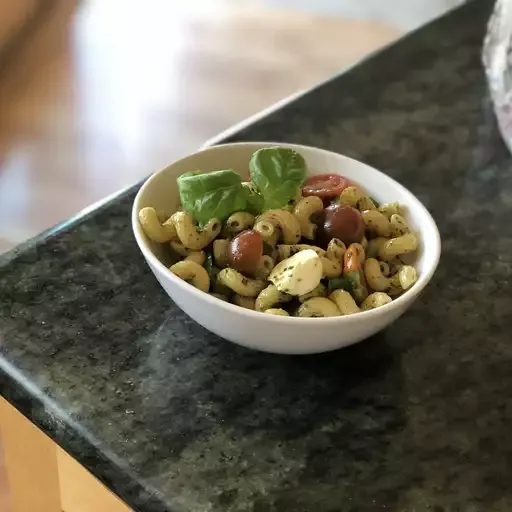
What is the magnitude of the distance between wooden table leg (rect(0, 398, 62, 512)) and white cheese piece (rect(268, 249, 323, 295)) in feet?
0.73

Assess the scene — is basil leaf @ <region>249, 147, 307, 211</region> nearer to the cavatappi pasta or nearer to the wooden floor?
the cavatappi pasta

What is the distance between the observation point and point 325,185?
2.30ft

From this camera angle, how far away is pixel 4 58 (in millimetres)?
2236

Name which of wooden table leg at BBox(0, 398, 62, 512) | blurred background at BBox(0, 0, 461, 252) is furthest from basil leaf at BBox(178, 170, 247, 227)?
blurred background at BBox(0, 0, 461, 252)

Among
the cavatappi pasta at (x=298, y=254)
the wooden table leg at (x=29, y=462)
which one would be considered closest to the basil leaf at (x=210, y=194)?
the cavatappi pasta at (x=298, y=254)

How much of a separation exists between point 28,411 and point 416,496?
0.97 feet

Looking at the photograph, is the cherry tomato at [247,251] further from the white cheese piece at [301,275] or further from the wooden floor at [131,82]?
the wooden floor at [131,82]

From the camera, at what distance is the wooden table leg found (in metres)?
0.63

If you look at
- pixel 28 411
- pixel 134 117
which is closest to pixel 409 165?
pixel 28 411

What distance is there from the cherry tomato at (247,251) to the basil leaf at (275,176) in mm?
50

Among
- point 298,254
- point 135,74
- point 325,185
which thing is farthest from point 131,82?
point 298,254

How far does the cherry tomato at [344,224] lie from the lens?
638mm

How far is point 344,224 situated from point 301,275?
0.08m

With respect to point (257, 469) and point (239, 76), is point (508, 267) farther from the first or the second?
point (239, 76)
